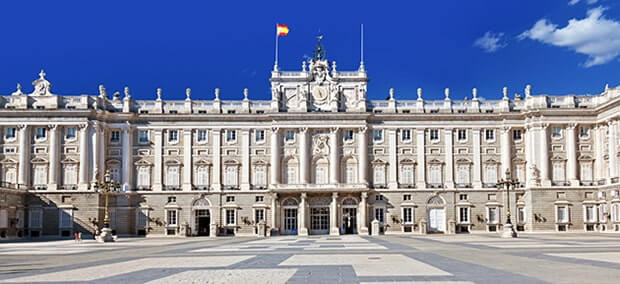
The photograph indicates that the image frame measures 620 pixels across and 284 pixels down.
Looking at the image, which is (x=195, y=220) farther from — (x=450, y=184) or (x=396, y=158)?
(x=450, y=184)

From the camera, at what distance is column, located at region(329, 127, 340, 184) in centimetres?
6938

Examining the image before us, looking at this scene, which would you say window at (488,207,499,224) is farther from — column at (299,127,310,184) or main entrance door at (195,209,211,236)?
main entrance door at (195,209,211,236)

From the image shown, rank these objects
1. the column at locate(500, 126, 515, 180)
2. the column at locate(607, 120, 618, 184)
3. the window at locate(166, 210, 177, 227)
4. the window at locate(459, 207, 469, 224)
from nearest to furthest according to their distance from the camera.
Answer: the column at locate(607, 120, 618, 184), the window at locate(166, 210, 177, 227), the window at locate(459, 207, 469, 224), the column at locate(500, 126, 515, 180)

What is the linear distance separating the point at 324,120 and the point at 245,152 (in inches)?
346

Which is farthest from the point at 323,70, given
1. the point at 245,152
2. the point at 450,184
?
the point at 450,184

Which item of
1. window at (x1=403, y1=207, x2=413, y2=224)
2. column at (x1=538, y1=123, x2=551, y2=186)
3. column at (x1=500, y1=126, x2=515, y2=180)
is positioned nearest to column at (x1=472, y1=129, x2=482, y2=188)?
column at (x1=500, y1=126, x2=515, y2=180)

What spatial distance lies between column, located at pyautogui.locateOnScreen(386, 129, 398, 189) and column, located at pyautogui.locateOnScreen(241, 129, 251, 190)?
47.4 ft

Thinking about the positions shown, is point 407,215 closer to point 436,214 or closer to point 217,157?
point 436,214

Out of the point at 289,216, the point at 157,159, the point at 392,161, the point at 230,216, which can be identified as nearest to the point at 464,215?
the point at 392,161

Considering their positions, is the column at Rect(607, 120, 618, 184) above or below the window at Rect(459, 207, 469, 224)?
above

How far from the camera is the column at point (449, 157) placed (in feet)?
230

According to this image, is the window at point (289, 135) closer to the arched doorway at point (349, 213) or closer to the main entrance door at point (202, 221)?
the arched doorway at point (349, 213)

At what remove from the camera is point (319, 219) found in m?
69.3

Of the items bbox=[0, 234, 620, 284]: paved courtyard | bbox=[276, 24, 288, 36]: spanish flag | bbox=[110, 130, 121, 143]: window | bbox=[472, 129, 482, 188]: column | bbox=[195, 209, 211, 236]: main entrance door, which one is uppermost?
bbox=[276, 24, 288, 36]: spanish flag
